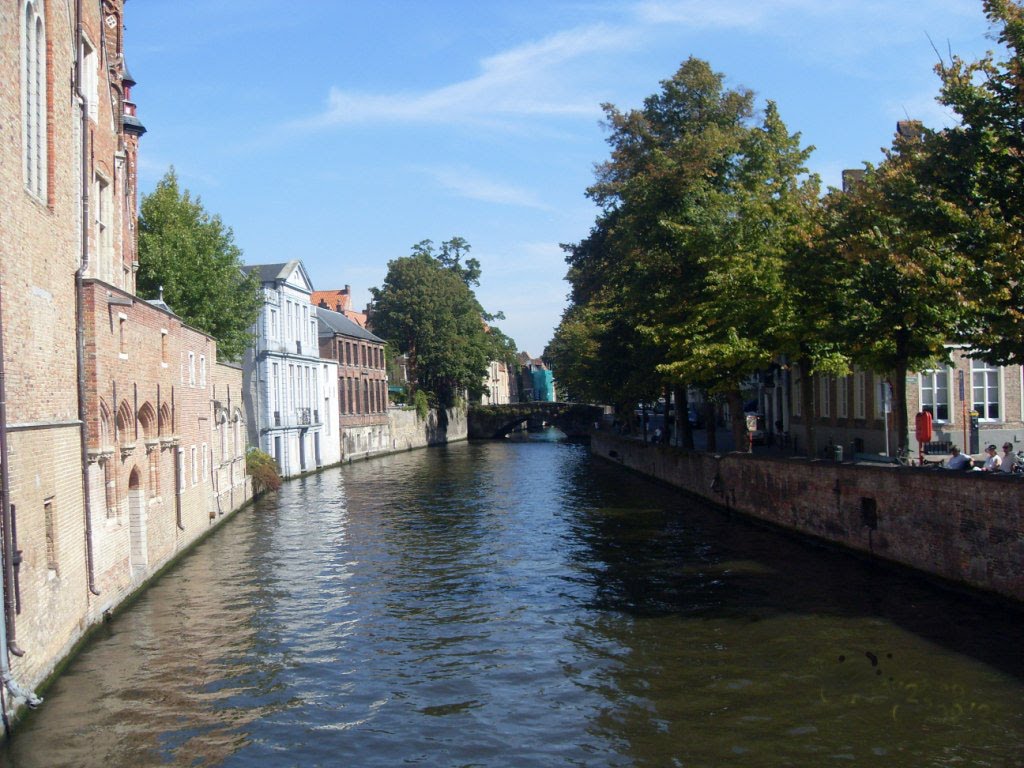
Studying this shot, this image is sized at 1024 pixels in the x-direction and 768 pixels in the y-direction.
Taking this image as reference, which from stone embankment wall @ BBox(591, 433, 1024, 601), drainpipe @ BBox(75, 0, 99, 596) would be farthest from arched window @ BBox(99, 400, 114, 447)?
stone embankment wall @ BBox(591, 433, 1024, 601)

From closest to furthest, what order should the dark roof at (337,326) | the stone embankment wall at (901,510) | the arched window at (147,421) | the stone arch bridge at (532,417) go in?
1. the stone embankment wall at (901,510)
2. the arched window at (147,421)
3. the dark roof at (337,326)
4. the stone arch bridge at (532,417)

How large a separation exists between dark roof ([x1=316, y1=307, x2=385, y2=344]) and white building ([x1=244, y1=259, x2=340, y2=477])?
425 cm

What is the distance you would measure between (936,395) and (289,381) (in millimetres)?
32888

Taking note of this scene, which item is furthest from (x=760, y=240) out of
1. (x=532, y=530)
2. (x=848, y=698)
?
(x=848, y=698)

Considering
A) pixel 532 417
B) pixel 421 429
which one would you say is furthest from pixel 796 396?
pixel 532 417

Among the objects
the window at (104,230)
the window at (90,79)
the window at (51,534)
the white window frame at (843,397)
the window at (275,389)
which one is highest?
the window at (90,79)

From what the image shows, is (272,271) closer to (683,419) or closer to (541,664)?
(683,419)

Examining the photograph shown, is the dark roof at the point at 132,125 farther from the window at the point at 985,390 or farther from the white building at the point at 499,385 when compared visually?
the white building at the point at 499,385

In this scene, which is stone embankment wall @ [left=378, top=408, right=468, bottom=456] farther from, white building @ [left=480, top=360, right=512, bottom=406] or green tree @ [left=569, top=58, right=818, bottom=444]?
white building @ [left=480, top=360, right=512, bottom=406]

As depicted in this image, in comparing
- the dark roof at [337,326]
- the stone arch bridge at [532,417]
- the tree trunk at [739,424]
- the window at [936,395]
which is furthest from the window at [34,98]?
the stone arch bridge at [532,417]

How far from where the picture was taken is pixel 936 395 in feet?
110

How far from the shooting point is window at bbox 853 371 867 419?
36.0m

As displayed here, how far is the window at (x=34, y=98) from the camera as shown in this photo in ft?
46.9

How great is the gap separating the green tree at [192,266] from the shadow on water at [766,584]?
20.2 metres
